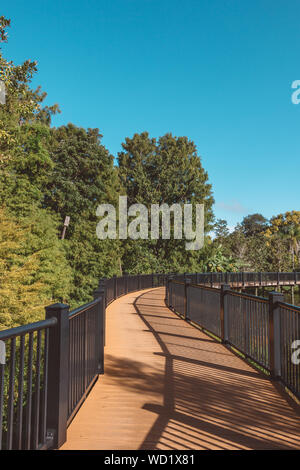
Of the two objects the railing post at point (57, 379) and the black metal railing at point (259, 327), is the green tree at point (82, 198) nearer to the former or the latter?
the black metal railing at point (259, 327)

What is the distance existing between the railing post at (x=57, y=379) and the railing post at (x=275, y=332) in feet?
11.7

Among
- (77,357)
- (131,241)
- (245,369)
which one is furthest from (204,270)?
(77,357)

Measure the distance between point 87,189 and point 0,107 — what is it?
58.5 feet

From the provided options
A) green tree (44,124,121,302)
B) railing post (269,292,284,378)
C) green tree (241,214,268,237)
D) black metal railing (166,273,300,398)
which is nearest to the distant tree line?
green tree (44,124,121,302)

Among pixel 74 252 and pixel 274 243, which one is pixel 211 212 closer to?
pixel 274 243

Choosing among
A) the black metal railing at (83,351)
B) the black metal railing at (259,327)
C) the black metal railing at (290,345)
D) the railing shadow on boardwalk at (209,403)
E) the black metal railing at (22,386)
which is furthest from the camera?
the black metal railing at (259,327)

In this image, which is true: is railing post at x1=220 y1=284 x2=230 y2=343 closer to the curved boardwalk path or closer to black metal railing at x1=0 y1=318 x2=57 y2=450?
the curved boardwalk path

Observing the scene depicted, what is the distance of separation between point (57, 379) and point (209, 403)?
234 cm

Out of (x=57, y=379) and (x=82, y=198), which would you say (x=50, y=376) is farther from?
(x=82, y=198)

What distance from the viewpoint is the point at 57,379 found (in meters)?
3.37

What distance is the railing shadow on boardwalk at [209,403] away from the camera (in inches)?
144

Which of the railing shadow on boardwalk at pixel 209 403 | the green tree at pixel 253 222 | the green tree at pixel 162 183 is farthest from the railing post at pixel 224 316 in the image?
the green tree at pixel 253 222

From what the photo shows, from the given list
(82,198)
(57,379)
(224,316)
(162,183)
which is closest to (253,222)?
(162,183)
